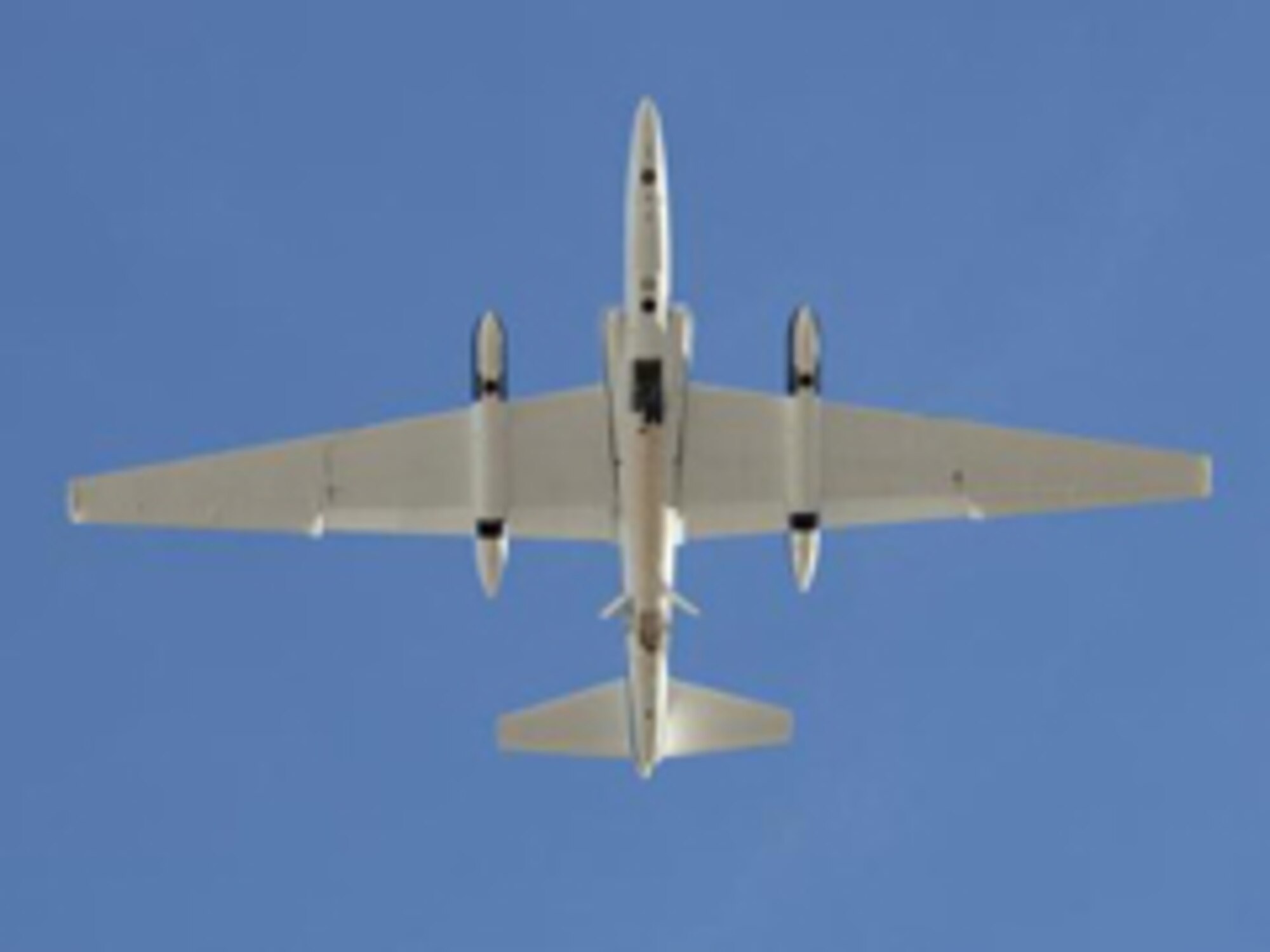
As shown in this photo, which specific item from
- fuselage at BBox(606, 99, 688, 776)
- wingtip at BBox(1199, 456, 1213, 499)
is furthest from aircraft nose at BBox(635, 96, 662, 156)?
wingtip at BBox(1199, 456, 1213, 499)

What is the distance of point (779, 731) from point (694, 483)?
5867mm

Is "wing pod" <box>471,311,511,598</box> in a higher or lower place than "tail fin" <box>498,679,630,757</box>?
higher

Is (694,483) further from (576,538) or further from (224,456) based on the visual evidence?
(224,456)

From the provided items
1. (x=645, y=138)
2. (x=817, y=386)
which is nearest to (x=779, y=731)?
(x=817, y=386)

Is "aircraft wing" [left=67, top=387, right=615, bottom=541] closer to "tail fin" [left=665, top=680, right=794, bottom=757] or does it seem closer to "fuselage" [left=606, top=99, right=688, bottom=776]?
"fuselage" [left=606, top=99, right=688, bottom=776]

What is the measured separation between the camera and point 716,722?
60938 millimetres

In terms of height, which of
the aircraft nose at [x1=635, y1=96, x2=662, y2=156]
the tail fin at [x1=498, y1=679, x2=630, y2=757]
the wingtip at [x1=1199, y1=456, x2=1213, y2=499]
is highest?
the aircraft nose at [x1=635, y1=96, x2=662, y2=156]

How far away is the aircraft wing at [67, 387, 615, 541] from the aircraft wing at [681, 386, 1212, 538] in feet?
7.48

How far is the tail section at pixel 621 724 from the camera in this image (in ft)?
199

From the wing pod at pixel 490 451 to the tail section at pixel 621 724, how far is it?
3903 millimetres

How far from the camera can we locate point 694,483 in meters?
60.7

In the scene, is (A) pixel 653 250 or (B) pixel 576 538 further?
(B) pixel 576 538

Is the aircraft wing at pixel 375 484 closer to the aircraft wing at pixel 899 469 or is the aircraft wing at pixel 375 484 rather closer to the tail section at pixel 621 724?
the aircraft wing at pixel 899 469

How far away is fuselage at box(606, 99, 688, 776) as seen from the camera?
187 feet
